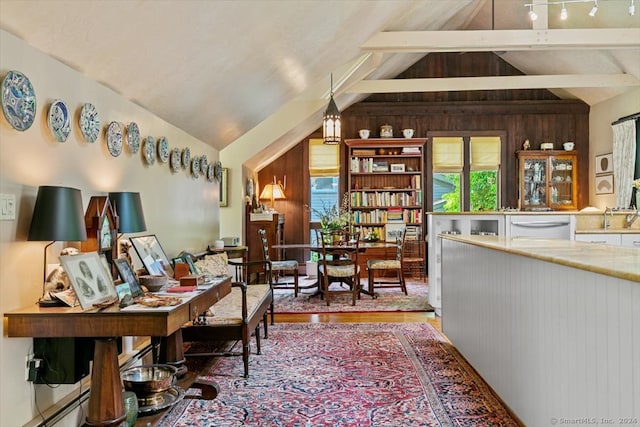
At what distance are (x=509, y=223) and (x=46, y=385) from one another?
422 cm

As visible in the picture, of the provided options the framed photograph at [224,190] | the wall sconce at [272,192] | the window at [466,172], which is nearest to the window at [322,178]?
the wall sconce at [272,192]

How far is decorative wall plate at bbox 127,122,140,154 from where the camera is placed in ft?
10.7

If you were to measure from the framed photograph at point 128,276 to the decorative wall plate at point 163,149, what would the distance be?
1407mm

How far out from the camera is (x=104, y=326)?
213 centimetres

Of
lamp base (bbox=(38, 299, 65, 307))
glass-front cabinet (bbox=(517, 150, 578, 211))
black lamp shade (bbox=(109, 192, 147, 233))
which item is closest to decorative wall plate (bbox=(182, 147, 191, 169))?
black lamp shade (bbox=(109, 192, 147, 233))

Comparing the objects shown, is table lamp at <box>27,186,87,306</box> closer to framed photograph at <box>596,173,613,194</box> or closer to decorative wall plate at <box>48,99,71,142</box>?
decorative wall plate at <box>48,99,71,142</box>

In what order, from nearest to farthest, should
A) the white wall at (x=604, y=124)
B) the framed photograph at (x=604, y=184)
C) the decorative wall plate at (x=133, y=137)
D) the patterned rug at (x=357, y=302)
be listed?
the decorative wall plate at (x=133, y=137)
the patterned rug at (x=357, y=302)
the white wall at (x=604, y=124)
the framed photograph at (x=604, y=184)

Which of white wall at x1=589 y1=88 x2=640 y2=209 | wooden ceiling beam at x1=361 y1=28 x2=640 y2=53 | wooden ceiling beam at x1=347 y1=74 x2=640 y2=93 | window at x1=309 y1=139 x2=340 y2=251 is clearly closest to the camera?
wooden ceiling beam at x1=361 y1=28 x2=640 y2=53

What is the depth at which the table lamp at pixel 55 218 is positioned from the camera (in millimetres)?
2123

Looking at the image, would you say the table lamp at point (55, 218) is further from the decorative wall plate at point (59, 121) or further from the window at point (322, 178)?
the window at point (322, 178)

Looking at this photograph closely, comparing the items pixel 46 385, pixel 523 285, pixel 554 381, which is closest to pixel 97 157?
pixel 46 385

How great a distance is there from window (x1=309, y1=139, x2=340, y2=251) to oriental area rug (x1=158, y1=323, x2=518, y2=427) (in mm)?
4650

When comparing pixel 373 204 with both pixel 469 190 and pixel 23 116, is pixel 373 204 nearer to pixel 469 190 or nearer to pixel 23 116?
pixel 469 190

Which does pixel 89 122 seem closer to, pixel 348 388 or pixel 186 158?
pixel 186 158
